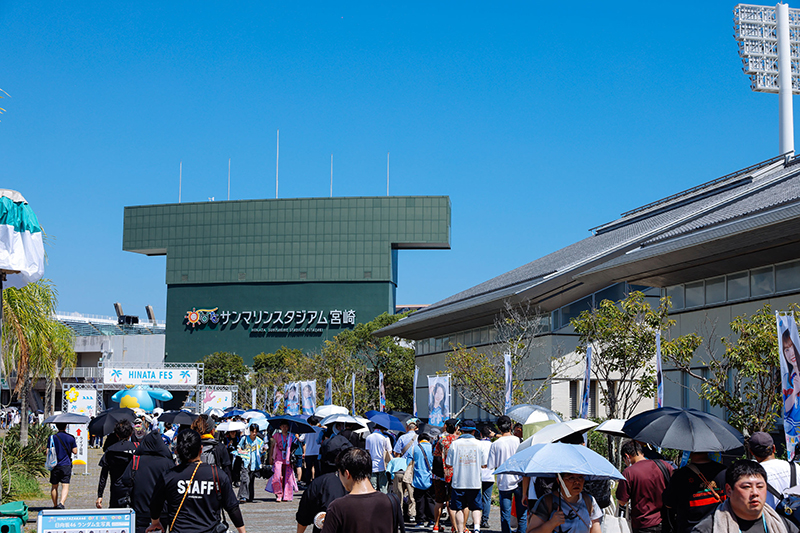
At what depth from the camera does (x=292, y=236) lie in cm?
11831

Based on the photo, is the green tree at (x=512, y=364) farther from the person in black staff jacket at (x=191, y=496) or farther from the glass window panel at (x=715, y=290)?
the person in black staff jacket at (x=191, y=496)

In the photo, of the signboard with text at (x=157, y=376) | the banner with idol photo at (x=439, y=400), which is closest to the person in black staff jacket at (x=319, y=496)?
the banner with idol photo at (x=439, y=400)

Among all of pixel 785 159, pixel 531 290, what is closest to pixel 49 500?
pixel 531 290

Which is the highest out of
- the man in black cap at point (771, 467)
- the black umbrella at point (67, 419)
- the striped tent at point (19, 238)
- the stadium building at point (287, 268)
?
the stadium building at point (287, 268)

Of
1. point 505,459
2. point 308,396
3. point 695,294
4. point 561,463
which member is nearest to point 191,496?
point 561,463

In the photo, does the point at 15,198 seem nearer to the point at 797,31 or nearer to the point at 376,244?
the point at 797,31

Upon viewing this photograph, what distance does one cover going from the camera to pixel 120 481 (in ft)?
37.0

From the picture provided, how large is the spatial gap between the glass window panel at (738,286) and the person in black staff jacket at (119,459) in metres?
16.4

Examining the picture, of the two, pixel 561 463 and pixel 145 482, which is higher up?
pixel 561 463

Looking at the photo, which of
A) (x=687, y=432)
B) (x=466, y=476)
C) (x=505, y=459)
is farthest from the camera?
(x=466, y=476)

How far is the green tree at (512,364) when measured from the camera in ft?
101

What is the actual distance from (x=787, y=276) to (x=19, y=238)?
59.1 feet

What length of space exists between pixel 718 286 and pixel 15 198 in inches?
763

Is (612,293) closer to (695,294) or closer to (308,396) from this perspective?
(695,294)
